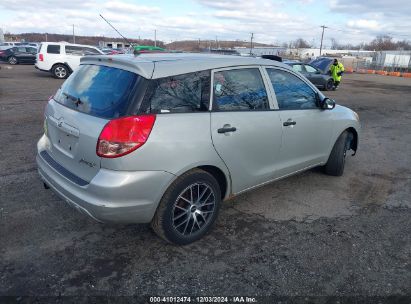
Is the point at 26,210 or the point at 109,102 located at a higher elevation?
the point at 109,102

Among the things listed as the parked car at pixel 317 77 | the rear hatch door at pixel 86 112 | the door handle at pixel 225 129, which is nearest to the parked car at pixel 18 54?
the parked car at pixel 317 77

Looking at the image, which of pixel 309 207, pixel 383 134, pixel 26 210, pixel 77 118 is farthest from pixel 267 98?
pixel 383 134

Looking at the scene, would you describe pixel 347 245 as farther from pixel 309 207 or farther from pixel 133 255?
pixel 133 255

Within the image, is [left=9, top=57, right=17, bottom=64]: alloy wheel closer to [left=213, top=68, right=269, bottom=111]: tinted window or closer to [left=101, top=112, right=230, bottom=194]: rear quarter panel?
[left=213, top=68, right=269, bottom=111]: tinted window

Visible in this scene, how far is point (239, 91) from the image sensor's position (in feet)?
11.3

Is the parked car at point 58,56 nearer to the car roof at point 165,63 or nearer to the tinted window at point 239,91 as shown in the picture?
the car roof at point 165,63

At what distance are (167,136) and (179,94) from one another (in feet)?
1.37

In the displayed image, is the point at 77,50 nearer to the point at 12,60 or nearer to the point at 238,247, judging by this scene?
the point at 12,60

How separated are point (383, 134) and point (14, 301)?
8223 mm

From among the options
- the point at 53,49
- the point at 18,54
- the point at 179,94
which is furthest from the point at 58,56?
the point at 179,94

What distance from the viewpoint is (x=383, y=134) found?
27.3ft

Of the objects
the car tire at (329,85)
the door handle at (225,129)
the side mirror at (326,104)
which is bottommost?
the car tire at (329,85)

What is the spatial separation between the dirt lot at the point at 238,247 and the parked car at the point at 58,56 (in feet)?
47.3

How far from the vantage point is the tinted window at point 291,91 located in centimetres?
385
